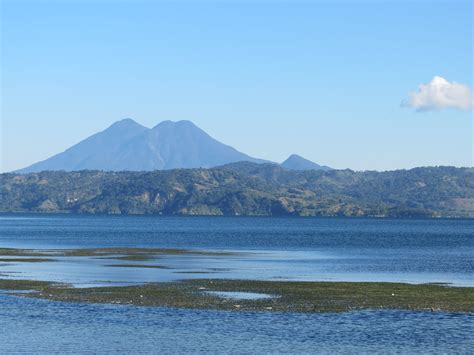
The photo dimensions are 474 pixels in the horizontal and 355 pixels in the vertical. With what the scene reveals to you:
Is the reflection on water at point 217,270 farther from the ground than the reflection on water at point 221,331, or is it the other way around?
the reflection on water at point 217,270

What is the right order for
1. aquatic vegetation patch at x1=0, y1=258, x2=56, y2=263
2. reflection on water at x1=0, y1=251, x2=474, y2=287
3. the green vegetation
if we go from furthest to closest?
1. aquatic vegetation patch at x1=0, y1=258, x2=56, y2=263
2. reflection on water at x1=0, y1=251, x2=474, y2=287
3. the green vegetation

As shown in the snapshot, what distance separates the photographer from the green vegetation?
6338 cm

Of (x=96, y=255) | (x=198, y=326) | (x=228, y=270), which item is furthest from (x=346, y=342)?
(x=96, y=255)

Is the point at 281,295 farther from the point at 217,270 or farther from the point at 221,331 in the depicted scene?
the point at 217,270

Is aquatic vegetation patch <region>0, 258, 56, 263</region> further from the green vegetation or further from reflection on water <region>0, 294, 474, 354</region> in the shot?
reflection on water <region>0, 294, 474, 354</region>

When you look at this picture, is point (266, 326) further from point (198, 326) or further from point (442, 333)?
point (442, 333)

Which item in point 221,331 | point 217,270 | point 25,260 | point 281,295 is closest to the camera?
point 221,331

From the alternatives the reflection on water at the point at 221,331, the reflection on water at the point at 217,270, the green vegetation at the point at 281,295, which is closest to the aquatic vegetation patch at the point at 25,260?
the reflection on water at the point at 217,270

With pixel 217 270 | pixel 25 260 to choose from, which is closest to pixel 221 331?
pixel 217 270

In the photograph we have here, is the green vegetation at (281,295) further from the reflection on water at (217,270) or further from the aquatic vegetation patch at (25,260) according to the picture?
the aquatic vegetation patch at (25,260)

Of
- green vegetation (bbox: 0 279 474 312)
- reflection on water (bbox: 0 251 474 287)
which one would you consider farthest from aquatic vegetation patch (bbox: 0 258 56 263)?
green vegetation (bbox: 0 279 474 312)

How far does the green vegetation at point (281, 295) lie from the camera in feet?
208

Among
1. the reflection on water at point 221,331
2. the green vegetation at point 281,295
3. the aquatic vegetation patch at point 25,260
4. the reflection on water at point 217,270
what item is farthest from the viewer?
the aquatic vegetation patch at point 25,260

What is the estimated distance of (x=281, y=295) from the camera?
6988cm
